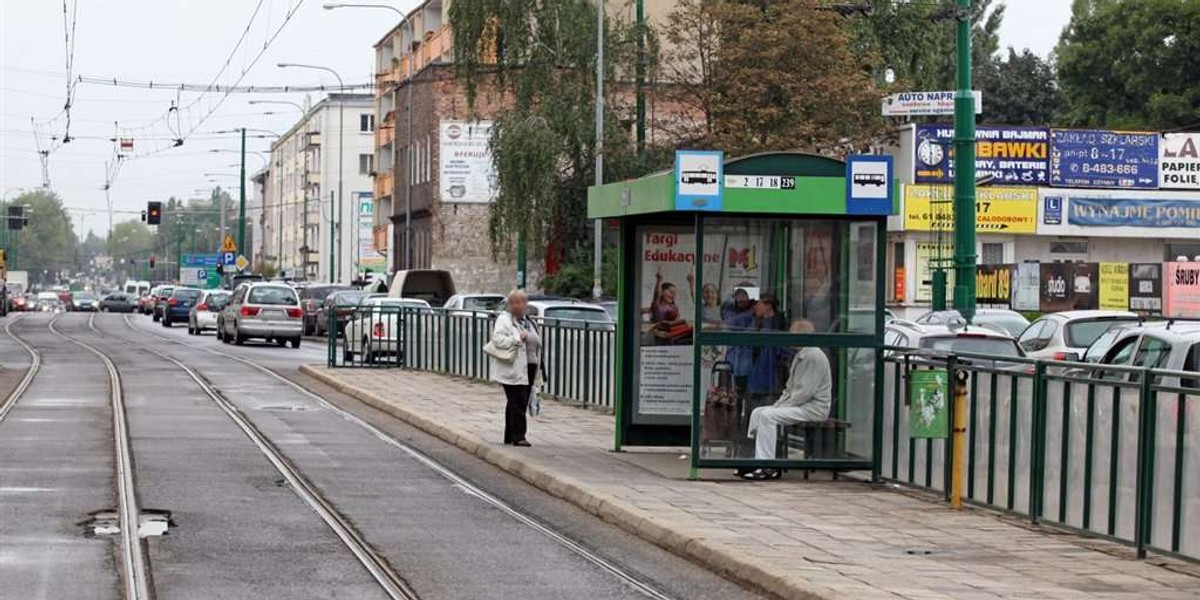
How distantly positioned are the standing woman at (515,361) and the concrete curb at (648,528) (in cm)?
34

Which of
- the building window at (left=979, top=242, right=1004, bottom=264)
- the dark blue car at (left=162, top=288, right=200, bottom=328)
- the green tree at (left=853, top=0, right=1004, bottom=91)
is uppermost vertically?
the green tree at (left=853, top=0, right=1004, bottom=91)

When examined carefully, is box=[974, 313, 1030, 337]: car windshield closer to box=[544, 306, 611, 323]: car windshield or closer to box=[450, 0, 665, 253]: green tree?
box=[544, 306, 611, 323]: car windshield

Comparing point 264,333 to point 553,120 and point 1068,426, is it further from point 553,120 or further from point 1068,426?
point 1068,426

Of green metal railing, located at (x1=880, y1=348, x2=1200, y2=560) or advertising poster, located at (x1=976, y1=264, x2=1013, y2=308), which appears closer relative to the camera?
green metal railing, located at (x1=880, y1=348, x2=1200, y2=560)

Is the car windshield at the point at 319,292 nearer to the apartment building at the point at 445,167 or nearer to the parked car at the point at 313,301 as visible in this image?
the parked car at the point at 313,301

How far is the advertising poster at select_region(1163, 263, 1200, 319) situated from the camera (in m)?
43.4

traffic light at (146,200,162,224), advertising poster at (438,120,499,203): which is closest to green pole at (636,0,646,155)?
advertising poster at (438,120,499,203)

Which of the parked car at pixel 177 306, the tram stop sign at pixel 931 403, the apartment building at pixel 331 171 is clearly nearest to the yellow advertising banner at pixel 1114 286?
the parked car at pixel 177 306

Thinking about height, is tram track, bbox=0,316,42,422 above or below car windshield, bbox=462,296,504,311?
below

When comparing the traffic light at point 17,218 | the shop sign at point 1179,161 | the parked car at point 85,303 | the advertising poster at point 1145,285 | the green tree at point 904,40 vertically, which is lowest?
the parked car at point 85,303

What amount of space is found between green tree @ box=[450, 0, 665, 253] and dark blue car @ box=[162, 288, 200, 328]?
24152 mm

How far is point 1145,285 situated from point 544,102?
53.8ft

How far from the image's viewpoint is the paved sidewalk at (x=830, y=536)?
1038 cm

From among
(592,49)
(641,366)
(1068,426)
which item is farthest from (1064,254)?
(1068,426)
